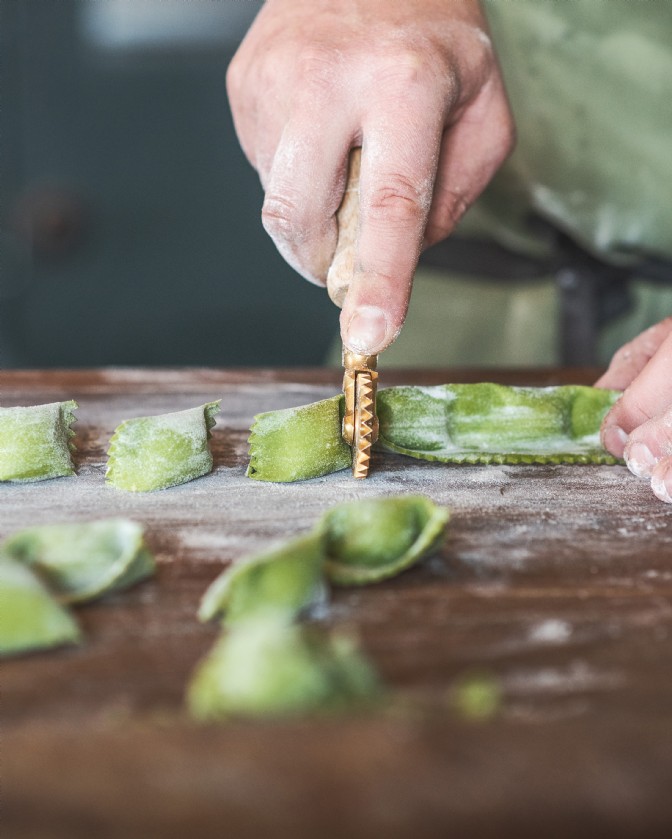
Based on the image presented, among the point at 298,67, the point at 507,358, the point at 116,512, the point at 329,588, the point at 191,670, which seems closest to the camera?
the point at 191,670

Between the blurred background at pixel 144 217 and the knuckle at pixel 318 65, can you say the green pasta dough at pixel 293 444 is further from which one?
the blurred background at pixel 144 217

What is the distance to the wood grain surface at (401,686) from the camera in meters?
0.80

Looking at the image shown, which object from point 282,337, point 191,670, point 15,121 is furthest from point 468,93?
point 15,121

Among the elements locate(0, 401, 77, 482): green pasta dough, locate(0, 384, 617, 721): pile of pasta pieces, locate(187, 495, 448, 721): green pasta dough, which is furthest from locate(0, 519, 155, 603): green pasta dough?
locate(0, 401, 77, 482): green pasta dough

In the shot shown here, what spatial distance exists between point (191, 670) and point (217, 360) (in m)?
4.41

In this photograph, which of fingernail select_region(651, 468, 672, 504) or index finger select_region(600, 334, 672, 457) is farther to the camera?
index finger select_region(600, 334, 672, 457)

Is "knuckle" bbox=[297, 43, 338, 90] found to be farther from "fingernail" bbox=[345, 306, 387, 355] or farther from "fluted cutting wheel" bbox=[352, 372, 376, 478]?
"fluted cutting wheel" bbox=[352, 372, 376, 478]

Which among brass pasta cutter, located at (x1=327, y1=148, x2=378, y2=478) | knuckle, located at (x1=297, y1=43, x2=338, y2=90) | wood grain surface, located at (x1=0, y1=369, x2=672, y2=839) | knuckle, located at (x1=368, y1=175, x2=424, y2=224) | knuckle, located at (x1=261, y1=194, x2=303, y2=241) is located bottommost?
wood grain surface, located at (x1=0, y1=369, x2=672, y2=839)

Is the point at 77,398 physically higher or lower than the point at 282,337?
higher

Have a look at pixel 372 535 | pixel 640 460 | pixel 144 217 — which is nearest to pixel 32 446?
pixel 372 535

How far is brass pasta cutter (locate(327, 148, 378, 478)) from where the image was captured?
1.61 m

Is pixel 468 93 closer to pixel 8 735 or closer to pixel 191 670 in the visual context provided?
pixel 191 670

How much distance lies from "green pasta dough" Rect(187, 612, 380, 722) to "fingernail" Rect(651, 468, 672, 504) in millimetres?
839

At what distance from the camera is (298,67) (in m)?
1.85
